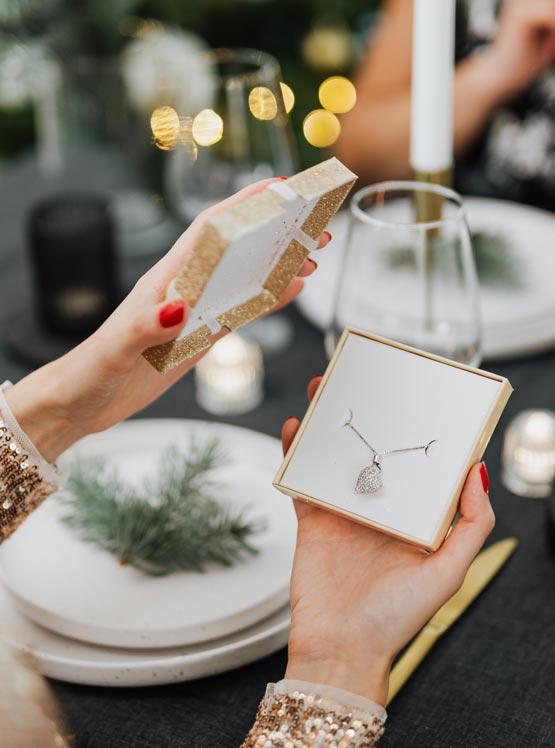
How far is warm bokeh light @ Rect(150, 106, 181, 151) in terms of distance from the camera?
126 cm

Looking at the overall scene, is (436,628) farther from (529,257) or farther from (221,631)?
(529,257)

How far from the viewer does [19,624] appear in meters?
0.81

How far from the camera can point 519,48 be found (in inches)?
63.4

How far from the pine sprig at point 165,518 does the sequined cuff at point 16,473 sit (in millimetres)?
67

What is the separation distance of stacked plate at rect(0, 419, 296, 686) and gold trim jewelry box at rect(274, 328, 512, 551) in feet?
0.42

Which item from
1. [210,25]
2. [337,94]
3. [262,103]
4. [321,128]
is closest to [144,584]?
[262,103]

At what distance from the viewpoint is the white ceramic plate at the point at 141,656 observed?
749 mm

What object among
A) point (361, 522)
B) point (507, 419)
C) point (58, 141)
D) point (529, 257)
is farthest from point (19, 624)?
point (58, 141)

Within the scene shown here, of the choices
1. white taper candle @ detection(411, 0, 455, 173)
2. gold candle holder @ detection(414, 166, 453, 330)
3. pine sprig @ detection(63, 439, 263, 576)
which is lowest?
pine sprig @ detection(63, 439, 263, 576)

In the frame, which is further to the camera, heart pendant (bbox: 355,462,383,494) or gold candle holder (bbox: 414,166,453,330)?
gold candle holder (bbox: 414,166,453,330)

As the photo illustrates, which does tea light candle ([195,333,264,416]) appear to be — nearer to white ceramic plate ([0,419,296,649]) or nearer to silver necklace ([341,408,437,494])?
white ceramic plate ([0,419,296,649])

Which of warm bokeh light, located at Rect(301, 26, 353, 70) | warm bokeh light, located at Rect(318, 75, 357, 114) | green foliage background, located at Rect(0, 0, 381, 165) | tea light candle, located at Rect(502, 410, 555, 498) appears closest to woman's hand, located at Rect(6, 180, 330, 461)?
tea light candle, located at Rect(502, 410, 555, 498)

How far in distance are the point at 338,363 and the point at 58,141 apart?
40.8 inches

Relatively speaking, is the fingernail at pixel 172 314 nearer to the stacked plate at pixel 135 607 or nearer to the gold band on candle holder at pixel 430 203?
the stacked plate at pixel 135 607
